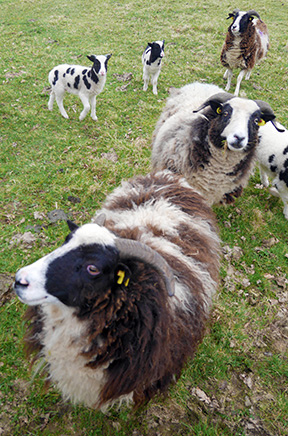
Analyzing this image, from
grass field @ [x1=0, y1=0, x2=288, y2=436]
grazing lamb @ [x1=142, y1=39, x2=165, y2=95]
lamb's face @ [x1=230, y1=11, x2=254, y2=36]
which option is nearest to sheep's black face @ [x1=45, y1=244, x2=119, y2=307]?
grass field @ [x1=0, y1=0, x2=288, y2=436]

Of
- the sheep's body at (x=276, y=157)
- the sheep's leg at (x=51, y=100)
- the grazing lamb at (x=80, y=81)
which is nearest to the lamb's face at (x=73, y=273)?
the sheep's body at (x=276, y=157)

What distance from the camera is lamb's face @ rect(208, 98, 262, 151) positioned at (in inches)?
147

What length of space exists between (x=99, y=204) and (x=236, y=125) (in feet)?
8.72

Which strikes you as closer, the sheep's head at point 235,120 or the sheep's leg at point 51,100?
the sheep's head at point 235,120

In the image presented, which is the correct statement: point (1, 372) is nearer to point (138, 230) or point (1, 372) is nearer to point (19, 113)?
point (138, 230)

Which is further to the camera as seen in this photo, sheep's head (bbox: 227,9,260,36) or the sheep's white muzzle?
sheep's head (bbox: 227,9,260,36)

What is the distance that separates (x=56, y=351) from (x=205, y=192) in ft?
10.2

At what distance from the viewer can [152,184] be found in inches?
138

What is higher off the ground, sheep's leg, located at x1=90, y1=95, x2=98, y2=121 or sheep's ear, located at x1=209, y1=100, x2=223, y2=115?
sheep's ear, located at x1=209, y1=100, x2=223, y2=115

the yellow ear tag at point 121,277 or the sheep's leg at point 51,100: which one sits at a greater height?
the yellow ear tag at point 121,277

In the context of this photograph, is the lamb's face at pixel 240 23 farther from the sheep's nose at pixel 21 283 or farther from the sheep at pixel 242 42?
the sheep's nose at pixel 21 283

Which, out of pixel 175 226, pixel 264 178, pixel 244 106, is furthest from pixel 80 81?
pixel 175 226

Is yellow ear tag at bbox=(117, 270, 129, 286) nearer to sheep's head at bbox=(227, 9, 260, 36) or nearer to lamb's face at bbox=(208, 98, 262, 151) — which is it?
lamb's face at bbox=(208, 98, 262, 151)

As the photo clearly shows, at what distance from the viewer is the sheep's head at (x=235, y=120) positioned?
12.3 feet
